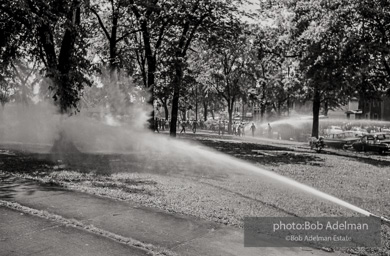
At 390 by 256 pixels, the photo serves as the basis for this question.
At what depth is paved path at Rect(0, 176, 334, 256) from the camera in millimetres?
5414

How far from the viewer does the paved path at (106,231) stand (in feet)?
17.8

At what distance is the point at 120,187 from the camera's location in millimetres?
9445

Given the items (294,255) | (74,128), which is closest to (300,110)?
(74,128)

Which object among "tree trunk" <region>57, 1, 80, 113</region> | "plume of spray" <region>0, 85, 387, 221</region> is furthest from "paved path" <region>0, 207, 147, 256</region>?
"tree trunk" <region>57, 1, 80, 113</region>

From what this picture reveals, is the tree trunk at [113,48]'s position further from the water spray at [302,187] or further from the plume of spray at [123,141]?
the water spray at [302,187]

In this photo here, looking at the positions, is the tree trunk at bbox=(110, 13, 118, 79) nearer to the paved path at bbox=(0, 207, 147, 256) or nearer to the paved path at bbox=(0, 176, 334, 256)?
the paved path at bbox=(0, 176, 334, 256)

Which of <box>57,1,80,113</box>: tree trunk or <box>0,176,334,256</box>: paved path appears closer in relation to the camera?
<box>0,176,334,256</box>: paved path

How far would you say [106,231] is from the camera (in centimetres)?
604

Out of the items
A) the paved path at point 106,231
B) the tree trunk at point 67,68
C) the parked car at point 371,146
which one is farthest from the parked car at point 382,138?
the paved path at point 106,231

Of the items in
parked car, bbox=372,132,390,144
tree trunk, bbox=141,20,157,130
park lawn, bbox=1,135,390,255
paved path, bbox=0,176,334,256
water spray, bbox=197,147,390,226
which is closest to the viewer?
paved path, bbox=0,176,334,256

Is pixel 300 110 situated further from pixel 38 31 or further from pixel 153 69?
pixel 38 31

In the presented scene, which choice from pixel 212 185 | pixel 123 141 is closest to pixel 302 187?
pixel 212 185

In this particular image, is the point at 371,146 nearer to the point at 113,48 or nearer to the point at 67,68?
the point at 113,48

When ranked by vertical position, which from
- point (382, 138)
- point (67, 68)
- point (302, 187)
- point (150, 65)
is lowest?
point (302, 187)
